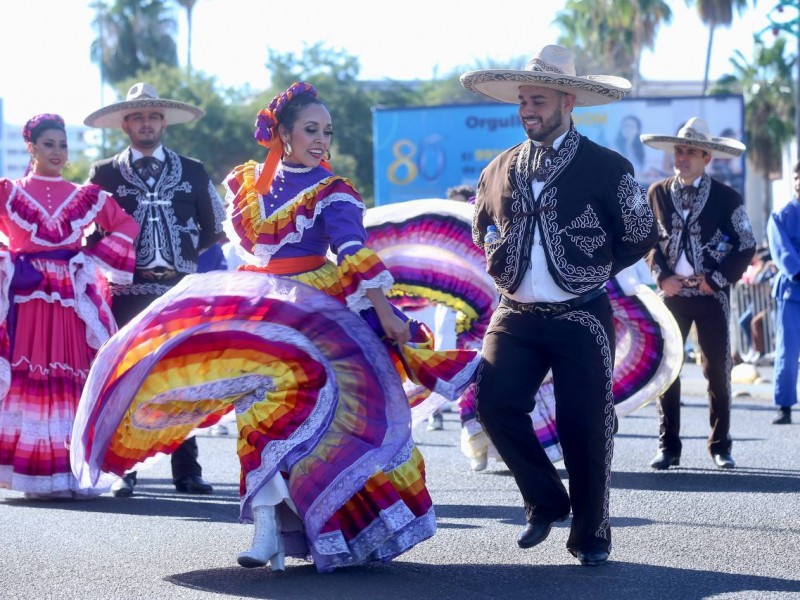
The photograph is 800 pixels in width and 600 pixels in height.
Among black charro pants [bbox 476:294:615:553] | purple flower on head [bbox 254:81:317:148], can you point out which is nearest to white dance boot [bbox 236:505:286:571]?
black charro pants [bbox 476:294:615:553]

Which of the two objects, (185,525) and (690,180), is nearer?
(185,525)

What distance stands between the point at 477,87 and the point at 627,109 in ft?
77.3

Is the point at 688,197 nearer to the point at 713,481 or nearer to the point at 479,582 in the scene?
the point at 713,481

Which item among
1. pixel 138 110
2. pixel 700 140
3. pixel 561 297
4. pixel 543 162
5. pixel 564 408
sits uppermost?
pixel 138 110

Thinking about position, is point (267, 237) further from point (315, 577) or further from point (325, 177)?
point (315, 577)

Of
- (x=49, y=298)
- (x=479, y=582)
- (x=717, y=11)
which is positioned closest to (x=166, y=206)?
(x=49, y=298)

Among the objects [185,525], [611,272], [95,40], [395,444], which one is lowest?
[185,525]

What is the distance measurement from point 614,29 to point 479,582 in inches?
1885

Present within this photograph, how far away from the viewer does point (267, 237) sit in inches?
247

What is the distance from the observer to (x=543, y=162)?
20.6ft

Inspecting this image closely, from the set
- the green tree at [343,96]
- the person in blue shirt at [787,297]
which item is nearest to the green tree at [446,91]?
the green tree at [343,96]

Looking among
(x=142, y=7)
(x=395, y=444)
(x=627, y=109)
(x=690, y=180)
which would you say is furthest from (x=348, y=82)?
(x=395, y=444)

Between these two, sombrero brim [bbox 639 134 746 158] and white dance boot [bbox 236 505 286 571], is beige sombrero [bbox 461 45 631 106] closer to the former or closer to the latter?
white dance boot [bbox 236 505 286 571]

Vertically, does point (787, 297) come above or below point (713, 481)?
above
